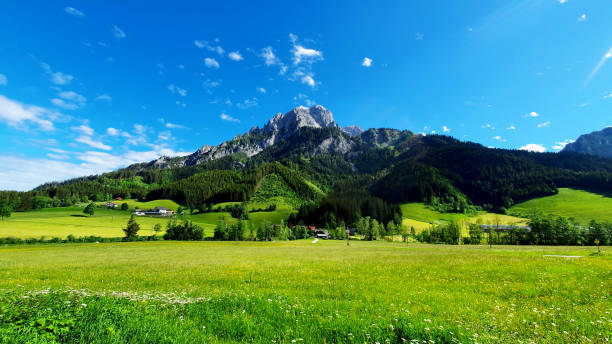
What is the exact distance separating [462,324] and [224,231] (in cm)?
12953

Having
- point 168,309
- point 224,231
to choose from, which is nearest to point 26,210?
point 224,231

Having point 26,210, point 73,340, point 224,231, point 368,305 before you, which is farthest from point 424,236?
point 26,210

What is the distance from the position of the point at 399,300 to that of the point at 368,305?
2.06 metres

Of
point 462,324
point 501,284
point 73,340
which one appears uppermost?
point 73,340

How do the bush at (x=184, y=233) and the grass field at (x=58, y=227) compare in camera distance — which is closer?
the grass field at (x=58, y=227)

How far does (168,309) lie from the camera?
28.4 ft

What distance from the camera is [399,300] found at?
11.3 metres

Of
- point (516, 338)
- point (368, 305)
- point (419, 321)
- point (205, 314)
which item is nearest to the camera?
point (516, 338)

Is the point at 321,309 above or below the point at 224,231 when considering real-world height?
above

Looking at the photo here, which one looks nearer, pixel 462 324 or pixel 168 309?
pixel 462 324

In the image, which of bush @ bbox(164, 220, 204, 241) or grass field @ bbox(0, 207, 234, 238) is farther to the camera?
bush @ bbox(164, 220, 204, 241)

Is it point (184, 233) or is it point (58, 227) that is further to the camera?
point (58, 227)

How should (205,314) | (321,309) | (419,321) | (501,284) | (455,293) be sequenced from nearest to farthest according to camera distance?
(419,321)
(205,314)
(321,309)
(455,293)
(501,284)

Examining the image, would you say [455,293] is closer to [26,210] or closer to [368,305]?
[368,305]
